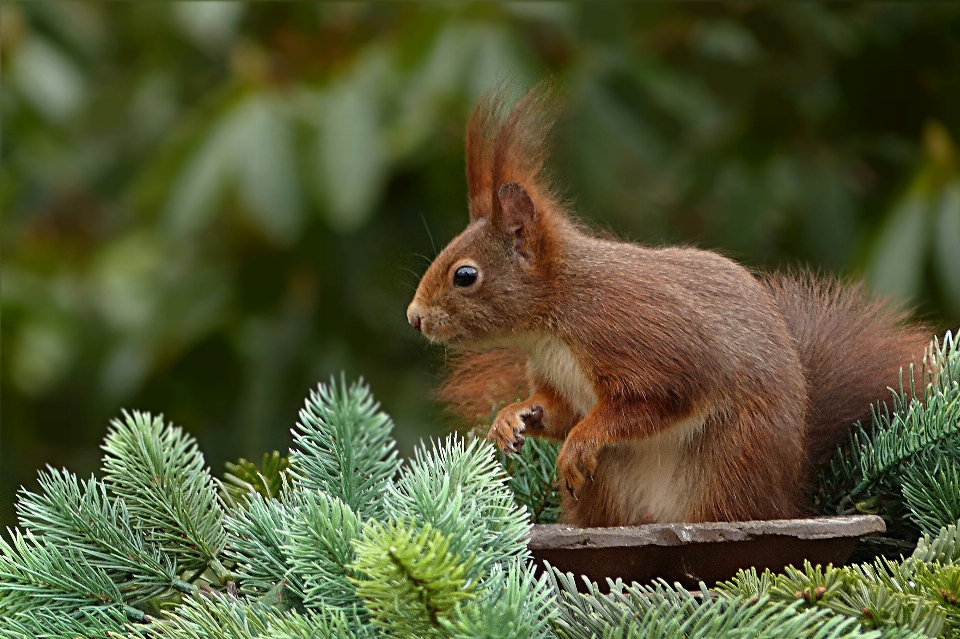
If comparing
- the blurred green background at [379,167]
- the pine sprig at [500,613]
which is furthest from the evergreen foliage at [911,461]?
the blurred green background at [379,167]

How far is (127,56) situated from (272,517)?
246cm

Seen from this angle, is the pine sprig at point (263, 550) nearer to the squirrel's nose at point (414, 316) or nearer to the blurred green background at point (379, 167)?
the squirrel's nose at point (414, 316)

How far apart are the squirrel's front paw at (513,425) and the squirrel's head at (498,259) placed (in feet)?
0.21

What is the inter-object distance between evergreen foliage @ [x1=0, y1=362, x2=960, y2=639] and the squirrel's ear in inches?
7.6

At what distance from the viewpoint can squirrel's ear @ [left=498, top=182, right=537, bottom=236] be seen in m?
0.90

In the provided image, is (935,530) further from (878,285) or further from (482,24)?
(482,24)

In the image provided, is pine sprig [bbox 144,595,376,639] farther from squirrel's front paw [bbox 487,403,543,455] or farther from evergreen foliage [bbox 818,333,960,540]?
evergreen foliage [bbox 818,333,960,540]

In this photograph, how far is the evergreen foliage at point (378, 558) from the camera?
19.9 inches

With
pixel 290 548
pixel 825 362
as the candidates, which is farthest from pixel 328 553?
pixel 825 362

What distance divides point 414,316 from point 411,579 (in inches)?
17.4

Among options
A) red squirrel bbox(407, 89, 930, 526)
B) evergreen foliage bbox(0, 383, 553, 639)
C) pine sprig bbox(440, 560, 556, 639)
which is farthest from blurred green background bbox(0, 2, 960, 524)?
pine sprig bbox(440, 560, 556, 639)

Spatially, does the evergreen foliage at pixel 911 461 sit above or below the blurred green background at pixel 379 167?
below

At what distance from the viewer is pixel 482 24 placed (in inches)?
67.3

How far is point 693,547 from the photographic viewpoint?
689 millimetres
